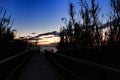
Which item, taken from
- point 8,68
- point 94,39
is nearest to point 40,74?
point 8,68

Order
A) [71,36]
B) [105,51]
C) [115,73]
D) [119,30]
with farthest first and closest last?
[71,36]
[119,30]
[105,51]
[115,73]

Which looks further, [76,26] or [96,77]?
[76,26]

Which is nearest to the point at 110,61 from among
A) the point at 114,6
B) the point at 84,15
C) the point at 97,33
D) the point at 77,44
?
the point at 114,6

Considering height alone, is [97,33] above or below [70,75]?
above

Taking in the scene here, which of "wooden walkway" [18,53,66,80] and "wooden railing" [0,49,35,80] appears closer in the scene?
"wooden railing" [0,49,35,80]

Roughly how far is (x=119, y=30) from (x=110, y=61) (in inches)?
244

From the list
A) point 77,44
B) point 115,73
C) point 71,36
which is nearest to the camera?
point 115,73

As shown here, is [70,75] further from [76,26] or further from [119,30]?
[76,26]

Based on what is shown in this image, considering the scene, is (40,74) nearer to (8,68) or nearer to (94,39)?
(8,68)

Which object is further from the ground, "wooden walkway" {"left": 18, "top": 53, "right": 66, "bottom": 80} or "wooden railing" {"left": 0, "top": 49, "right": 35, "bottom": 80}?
"wooden railing" {"left": 0, "top": 49, "right": 35, "bottom": 80}

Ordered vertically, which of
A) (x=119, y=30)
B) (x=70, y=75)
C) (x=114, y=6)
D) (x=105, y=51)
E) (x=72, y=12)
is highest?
(x=72, y=12)

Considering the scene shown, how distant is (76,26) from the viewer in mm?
35438

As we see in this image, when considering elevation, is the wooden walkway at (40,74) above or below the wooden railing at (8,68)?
below

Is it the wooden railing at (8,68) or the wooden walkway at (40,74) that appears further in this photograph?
the wooden walkway at (40,74)
